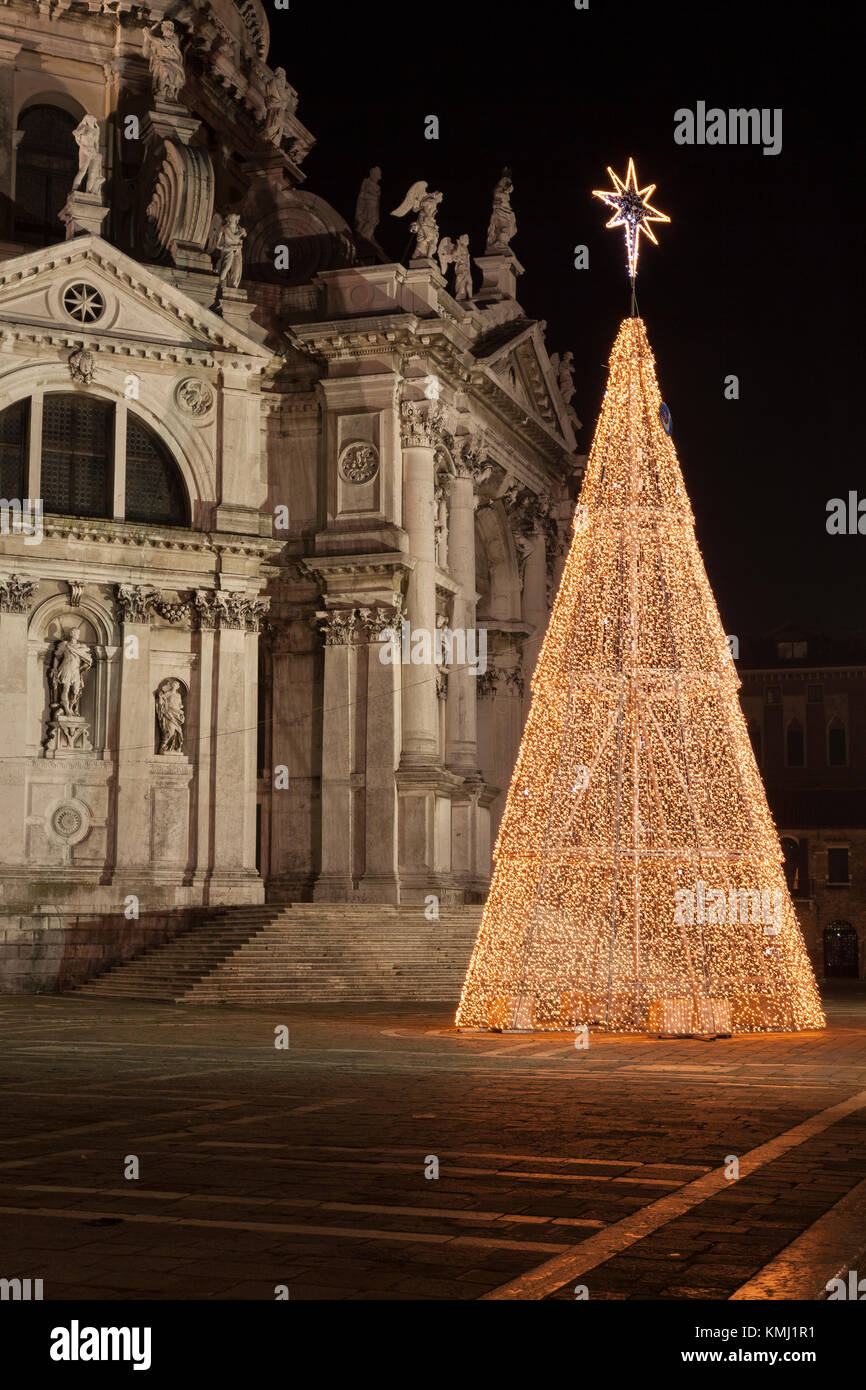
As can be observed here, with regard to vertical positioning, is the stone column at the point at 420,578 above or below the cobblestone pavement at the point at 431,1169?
above

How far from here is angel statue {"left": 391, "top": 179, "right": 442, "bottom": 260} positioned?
43.5m

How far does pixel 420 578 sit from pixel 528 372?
11.9m

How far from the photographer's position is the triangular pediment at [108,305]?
125 feet

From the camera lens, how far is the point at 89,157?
39.8m

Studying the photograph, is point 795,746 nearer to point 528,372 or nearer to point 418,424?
point 528,372

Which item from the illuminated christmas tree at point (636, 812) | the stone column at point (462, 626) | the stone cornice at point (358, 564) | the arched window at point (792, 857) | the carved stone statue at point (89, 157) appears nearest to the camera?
the illuminated christmas tree at point (636, 812)

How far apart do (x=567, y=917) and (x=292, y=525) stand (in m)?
24.3

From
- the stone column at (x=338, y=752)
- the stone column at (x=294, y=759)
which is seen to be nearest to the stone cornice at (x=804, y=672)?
the stone column at (x=294, y=759)

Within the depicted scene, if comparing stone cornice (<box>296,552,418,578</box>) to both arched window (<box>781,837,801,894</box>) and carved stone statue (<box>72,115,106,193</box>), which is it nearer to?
carved stone statue (<box>72,115,106,193</box>)

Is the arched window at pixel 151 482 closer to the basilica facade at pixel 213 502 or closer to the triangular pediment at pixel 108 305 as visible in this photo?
the basilica facade at pixel 213 502

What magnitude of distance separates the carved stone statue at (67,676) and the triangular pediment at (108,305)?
7000 mm

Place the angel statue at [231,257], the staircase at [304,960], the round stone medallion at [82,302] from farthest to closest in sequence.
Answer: the angel statue at [231,257]
the round stone medallion at [82,302]
the staircase at [304,960]

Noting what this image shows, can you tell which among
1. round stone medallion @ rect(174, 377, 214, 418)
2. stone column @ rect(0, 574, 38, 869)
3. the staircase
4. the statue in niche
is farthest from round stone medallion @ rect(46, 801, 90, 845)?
round stone medallion @ rect(174, 377, 214, 418)
